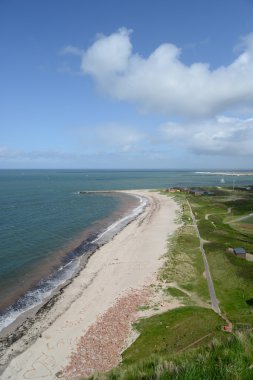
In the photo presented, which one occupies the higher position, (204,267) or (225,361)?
(225,361)

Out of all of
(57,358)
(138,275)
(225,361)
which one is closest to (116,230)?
(138,275)

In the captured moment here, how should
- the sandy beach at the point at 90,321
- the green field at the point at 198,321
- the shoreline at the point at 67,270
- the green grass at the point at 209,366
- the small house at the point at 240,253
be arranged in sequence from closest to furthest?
1. the green grass at the point at 209,366
2. the green field at the point at 198,321
3. the sandy beach at the point at 90,321
4. the shoreline at the point at 67,270
5. the small house at the point at 240,253

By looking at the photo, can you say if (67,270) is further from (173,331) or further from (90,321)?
(173,331)

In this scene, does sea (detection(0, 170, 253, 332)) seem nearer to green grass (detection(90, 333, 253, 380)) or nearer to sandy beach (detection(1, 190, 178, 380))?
sandy beach (detection(1, 190, 178, 380))

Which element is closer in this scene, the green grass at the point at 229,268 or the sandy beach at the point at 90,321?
the sandy beach at the point at 90,321

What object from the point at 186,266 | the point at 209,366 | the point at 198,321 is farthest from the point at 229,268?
the point at 209,366

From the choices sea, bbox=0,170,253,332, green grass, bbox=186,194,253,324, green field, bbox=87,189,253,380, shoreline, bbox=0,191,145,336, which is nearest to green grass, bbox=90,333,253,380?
green field, bbox=87,189,253,380

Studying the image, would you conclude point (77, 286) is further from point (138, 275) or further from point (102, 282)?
point (138, 275)

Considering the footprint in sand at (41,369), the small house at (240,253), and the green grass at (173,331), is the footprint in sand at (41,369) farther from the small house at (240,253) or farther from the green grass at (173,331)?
the small house at (240,253)

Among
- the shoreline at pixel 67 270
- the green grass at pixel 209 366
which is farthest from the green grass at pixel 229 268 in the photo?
the shoreline at pixel 67 270
